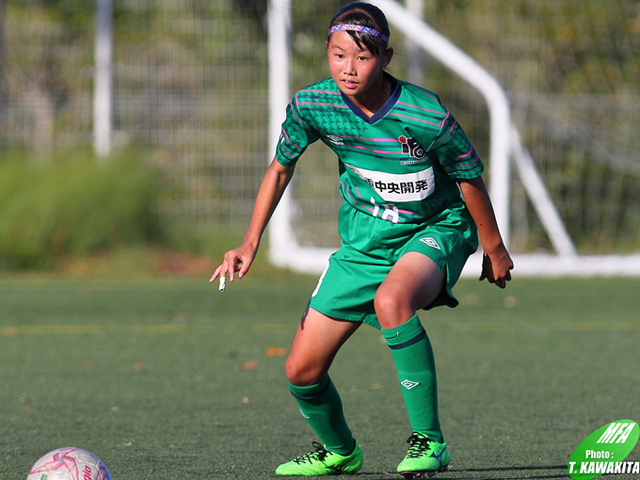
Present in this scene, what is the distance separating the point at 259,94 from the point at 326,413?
9189 millimetres

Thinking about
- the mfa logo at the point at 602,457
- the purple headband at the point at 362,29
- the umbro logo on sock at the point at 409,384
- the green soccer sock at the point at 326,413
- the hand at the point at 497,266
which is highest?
the purple headband at the point at 362,29

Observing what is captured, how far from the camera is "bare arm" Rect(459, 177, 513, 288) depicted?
11.1 feet

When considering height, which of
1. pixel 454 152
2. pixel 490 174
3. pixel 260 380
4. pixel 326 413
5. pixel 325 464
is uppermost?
pixel 454 152

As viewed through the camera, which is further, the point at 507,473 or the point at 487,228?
the point at 507,473

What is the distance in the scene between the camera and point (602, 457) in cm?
350

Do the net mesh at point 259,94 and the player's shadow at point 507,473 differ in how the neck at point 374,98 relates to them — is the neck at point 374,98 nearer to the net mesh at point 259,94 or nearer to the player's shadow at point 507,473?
the player's shadow at point 507,473

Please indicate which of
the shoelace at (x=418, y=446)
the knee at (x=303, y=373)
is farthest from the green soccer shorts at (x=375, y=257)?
the shoelace at (x=418, y=446)

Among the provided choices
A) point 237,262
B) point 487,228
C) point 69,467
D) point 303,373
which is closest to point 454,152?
point 487,228

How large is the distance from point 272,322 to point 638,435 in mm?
4221

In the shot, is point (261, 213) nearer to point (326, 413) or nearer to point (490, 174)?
point (326, 413)

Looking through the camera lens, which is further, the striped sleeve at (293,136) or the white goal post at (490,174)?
the white goal post at (490,174)

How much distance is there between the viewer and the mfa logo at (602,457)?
3436 mm

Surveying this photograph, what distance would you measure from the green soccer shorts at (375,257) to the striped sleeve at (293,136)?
30 cm

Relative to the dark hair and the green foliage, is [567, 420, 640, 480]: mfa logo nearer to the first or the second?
the dark hair
